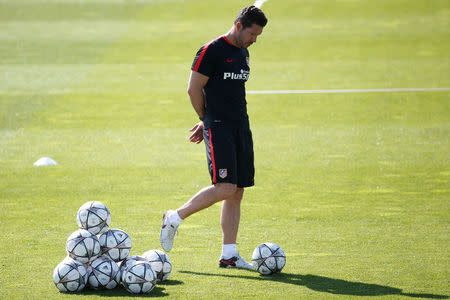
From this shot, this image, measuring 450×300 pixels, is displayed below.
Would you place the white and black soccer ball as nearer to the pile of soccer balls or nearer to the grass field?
the pile of soccer balls

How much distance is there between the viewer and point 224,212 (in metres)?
7.47

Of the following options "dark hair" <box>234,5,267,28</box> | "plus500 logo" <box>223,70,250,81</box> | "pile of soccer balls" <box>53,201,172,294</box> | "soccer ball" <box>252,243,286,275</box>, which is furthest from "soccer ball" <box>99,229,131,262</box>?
"dark hair" <box>234,5,267,28</box>

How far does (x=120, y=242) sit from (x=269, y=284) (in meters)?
1.46

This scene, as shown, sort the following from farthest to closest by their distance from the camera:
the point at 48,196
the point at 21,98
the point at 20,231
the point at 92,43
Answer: the point at 92,43 < the point at 21,98 < the point at 48,196 < the point at 20,231

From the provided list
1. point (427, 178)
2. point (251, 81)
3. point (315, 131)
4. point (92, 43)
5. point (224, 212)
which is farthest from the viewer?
point (92, 43)

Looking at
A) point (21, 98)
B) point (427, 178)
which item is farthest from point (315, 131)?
point (21, 98)

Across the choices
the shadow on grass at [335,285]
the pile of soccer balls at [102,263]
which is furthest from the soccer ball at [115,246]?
the shadow on grass at [335,285]

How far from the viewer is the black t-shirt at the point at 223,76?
712 centimetres

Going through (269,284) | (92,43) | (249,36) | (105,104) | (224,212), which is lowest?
(269,284)

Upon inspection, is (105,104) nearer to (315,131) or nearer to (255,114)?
(255,114)

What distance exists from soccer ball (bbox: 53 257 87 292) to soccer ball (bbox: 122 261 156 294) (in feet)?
1.26

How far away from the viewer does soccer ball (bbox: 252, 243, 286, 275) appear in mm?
6969

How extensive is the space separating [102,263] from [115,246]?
23 cm

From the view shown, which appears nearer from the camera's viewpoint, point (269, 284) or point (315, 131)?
point (269, 284)
